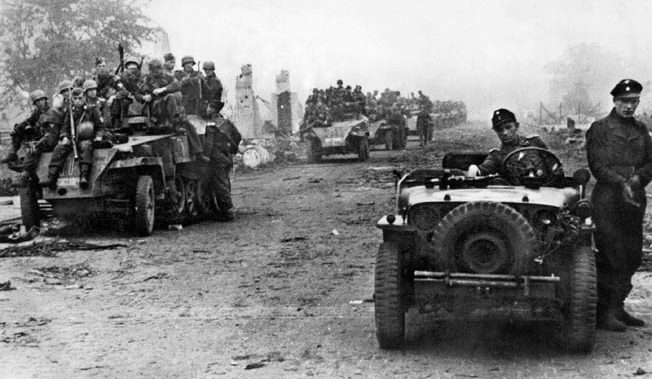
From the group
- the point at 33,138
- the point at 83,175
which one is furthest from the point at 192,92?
the point at 83,175

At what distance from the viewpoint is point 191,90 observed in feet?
49.1

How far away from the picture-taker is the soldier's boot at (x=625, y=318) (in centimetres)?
651

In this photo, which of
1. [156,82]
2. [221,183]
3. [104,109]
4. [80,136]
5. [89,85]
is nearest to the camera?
A: [80,136]

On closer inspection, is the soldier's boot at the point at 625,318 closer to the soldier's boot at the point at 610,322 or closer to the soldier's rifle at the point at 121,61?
the soldier's boot at the point at 610,322

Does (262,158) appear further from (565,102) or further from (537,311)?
(565,102)

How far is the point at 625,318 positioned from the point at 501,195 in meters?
1.53

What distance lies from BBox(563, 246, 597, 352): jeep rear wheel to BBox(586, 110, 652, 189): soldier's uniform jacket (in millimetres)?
1133

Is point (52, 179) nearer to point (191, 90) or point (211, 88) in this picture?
point (191, 90)

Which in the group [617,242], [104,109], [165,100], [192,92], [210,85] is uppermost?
[210,85]

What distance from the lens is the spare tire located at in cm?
546

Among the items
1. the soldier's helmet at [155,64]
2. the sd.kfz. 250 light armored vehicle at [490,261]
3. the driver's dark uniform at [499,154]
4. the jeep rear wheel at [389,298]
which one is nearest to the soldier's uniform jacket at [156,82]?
the soldier's helmet at [155,64]

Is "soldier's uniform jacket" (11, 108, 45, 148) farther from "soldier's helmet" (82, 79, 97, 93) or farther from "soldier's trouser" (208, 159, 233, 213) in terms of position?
"soldier's trouser" (208, 159, 233, 213)

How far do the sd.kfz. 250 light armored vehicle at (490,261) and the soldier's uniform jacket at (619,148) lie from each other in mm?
597

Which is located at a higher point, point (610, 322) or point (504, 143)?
point (504, 143)
